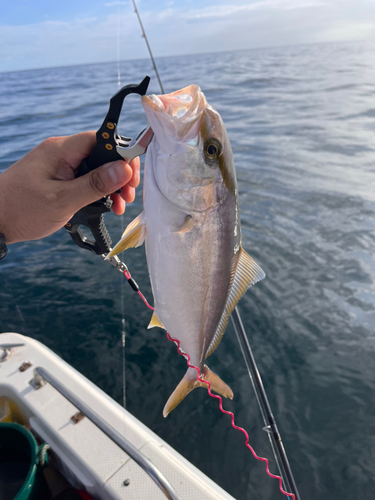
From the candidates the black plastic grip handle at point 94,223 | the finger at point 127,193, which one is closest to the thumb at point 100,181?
the black plastic grip handle at point 94,223

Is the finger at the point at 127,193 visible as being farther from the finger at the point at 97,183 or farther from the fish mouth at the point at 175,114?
the fish mouth at the point at 175,114

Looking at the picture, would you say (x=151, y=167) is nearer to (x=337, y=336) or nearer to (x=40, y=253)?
(x=337, y=336)

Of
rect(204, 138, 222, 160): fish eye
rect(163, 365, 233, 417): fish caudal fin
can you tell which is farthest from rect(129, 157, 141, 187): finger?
rect(163, 365, 233, 417): fish caudal fin

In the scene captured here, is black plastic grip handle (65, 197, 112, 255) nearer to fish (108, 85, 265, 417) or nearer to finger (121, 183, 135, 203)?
finger (121, 183, 135, 203)

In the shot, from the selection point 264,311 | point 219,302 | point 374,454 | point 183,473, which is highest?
point 219,302

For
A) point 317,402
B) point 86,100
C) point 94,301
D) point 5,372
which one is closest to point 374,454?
point 317,402

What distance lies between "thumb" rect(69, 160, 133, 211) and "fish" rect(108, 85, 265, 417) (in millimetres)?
255

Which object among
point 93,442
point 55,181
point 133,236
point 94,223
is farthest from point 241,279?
point 93,442

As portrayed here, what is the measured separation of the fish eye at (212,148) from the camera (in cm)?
135

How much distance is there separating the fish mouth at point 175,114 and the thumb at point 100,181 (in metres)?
0.36

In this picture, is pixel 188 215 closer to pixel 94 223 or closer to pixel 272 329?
pixel 94 223

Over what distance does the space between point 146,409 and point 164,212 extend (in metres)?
2.58

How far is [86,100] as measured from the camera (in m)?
17.1

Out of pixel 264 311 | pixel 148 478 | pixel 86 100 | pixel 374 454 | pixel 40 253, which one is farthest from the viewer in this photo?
pixel 86 100
